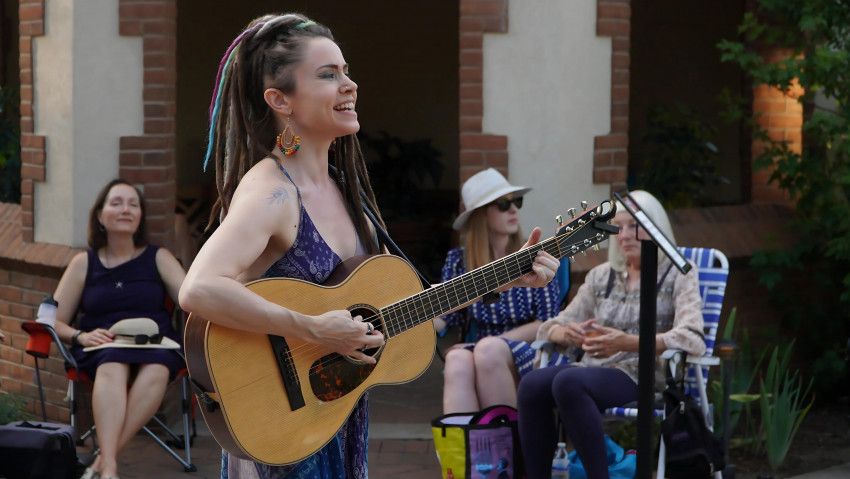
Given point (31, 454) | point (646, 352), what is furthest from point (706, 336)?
point (31, 454)

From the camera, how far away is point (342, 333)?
3.08 meters

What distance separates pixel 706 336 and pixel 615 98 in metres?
1.63

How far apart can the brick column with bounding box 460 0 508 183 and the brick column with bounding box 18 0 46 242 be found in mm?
2144

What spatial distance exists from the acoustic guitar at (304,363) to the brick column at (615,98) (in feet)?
11.7

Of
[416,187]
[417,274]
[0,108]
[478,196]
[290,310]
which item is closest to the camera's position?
[290,310]

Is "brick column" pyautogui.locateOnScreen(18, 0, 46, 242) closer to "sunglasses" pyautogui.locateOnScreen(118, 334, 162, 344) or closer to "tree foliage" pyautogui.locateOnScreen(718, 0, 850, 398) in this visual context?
"sunglasses" pyautogui.locateOnScreen(118, 334, 162, 344)

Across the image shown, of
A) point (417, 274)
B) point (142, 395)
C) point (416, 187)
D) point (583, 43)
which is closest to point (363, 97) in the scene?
point (416, 187)

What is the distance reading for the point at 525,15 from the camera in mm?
6809

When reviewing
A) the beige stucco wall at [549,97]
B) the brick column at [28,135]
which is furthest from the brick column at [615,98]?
the brick column at [28,135]

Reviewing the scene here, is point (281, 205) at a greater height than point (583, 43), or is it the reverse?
point (583, 43)

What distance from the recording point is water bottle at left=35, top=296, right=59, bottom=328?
6.16m

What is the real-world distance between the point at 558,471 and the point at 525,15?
2331 mm

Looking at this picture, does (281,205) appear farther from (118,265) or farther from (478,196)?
(118,265)

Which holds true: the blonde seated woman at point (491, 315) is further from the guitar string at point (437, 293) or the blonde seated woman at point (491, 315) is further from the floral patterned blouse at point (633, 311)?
the guitar string at point (437, 293)
